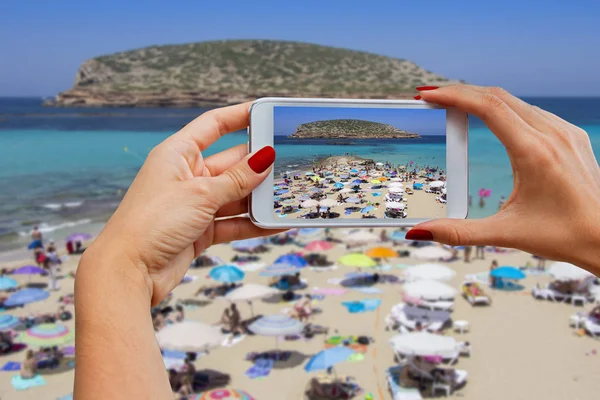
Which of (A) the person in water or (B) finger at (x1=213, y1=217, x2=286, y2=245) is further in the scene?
(B) finger at (x1=213, y1=217, x2=286, y2=245)

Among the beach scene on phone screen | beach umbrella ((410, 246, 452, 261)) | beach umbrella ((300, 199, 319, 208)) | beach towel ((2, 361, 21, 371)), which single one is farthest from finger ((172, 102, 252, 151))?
beach umbrella ((410, 246, 452, 261))

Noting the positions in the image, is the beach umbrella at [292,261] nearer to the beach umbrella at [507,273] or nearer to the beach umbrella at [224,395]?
the beach umbrella at [507,273]

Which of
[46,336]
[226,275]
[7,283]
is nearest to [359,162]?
[46,336]

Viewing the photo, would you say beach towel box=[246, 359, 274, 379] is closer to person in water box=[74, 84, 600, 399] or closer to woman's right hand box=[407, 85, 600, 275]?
person in water box=[74, 84, 600, 399]

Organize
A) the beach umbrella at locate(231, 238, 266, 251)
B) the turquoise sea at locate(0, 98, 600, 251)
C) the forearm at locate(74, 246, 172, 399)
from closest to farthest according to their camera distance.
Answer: the forearm at locate(74, 246, 172, 399) < the beach umbrella at locate(231, 238, 266, 251) < the turquoise sea at locate(0, 98, 600, 251)

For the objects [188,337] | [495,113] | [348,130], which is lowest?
[188,337]

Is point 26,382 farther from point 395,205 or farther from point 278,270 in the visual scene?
point 395,205
